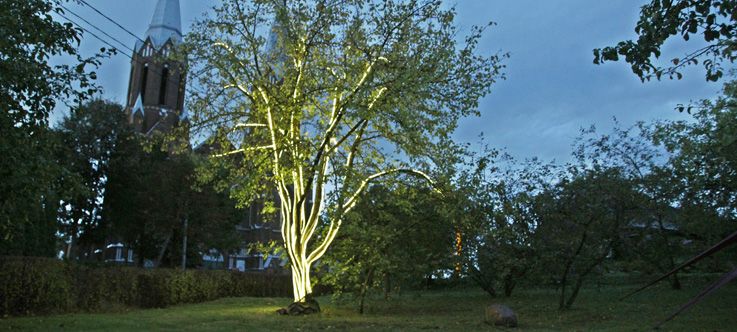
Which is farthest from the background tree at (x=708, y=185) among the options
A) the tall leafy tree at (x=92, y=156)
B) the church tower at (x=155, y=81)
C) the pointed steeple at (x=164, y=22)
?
the pointed steeple at (x=164, y=22)

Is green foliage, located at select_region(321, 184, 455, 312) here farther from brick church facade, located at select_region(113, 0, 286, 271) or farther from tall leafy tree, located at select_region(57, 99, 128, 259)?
brick church facade, located at select_region(113, 0, 286, 271)

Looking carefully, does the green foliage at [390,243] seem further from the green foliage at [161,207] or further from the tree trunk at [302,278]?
the green foliage at [161,207]

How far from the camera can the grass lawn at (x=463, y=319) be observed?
12688 millimetres

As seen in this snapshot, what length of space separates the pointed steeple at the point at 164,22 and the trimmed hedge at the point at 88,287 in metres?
45.7

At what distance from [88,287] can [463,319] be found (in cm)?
1130

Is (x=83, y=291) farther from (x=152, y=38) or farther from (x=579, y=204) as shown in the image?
(x=152, y=38)

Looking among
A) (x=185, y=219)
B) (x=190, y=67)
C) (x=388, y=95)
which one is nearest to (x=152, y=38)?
(x=185, y=219)

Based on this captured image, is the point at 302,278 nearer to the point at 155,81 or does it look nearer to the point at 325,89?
the point at 325,89

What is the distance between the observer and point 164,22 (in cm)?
6581

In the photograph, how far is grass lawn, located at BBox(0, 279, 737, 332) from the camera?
12.7 meters

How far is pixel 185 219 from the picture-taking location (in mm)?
37188

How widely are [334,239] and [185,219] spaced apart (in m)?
20.9

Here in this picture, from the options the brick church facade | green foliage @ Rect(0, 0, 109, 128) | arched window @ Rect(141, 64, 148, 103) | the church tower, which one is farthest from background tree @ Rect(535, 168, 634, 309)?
arched window @ Rect(141, 64, 148, 103)

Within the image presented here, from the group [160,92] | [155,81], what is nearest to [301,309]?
[160,92]
